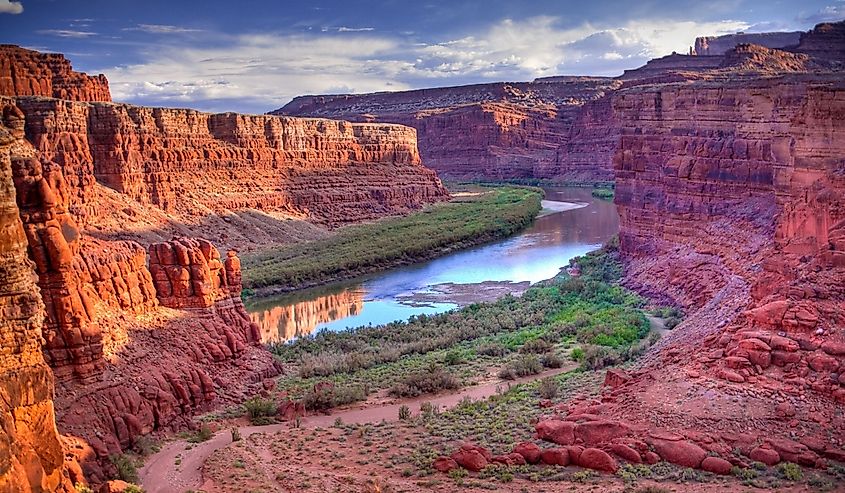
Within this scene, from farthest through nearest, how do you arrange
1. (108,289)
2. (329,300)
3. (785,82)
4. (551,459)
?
1. (329,300)
2. (785,82)
3. (108,289)
4. (551,459)

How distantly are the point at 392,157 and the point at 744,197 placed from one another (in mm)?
43984

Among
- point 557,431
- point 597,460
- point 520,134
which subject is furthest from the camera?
point 520,134

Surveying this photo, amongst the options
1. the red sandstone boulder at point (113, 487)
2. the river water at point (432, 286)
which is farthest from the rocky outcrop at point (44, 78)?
the red sandstone boulder at point (113, 487)

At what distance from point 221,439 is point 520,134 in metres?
86.6

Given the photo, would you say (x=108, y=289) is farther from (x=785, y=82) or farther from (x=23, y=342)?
(x=785, y=82)

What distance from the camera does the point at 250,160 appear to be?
1991 inches

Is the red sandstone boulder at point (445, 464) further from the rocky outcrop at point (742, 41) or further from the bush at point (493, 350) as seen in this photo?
the rocky outcrop at point (742, 41)

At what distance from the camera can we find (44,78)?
37875 mm

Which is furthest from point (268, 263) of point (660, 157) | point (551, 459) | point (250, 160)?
point (551, 459)

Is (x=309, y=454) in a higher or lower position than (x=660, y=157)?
lower

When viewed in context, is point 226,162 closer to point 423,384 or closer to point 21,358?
point 423,384

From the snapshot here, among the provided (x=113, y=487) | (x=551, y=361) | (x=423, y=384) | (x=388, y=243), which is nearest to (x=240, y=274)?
(x=423, y=384)

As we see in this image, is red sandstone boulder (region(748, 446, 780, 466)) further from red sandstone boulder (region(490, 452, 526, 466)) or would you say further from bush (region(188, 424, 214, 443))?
bush (region(188, 424, 214, 443))

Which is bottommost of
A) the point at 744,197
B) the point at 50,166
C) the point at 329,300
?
the point at 329,300
